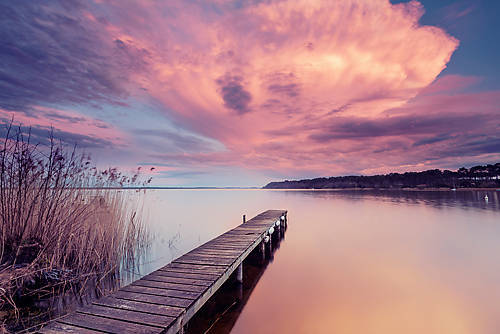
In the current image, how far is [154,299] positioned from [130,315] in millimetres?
403

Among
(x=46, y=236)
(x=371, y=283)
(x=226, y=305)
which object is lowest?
(x=371, y=283)

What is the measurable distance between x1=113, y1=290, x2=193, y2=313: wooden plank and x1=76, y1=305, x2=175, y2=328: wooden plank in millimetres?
257

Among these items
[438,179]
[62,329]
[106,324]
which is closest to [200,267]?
[106,324]

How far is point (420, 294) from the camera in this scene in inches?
219

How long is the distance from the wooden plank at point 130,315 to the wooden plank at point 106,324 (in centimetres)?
5

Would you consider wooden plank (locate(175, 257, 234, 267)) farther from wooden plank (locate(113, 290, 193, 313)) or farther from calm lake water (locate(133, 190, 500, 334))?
wooden plank (locate(113, 290, 193, 313))

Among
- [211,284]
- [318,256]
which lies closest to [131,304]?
[211,284]

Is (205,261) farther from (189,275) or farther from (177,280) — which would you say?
(177,280)

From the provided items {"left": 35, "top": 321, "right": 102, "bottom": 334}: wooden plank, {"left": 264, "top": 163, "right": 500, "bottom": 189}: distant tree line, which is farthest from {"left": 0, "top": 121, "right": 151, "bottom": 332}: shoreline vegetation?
{"left": 264, "top": 163, "right": 500, "bottom": 189}: distant tree line

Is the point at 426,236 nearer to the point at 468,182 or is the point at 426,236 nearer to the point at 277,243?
the point at 277,243

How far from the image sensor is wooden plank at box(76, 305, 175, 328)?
253cm

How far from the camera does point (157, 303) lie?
2975 millimetres

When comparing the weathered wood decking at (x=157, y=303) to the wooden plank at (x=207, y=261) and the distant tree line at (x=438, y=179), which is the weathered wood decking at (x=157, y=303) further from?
the distant tree line at (x=438, y=179)

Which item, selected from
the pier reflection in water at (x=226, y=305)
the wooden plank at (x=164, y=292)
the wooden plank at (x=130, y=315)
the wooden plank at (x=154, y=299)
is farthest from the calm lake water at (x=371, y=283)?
the wooden plank at (x=130, y=315)
